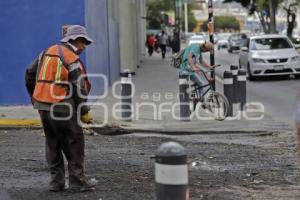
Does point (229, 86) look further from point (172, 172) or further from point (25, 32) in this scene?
point (172, 172)

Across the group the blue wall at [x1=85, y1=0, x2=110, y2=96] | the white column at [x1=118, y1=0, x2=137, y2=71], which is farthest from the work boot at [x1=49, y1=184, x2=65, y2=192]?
the white column at [x1=118, y1=0, x2=137, y2=71]

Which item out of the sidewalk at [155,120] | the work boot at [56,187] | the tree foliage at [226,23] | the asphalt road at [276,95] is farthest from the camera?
the tree foliage at [226,23]

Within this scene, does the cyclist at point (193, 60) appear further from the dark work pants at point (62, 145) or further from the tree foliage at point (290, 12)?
the tree foliage at point (290, 12)

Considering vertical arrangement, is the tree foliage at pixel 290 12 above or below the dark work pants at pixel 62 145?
above

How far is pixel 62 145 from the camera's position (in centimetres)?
712

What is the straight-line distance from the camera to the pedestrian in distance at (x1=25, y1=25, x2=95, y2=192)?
22.6 feet

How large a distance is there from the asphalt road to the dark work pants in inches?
257

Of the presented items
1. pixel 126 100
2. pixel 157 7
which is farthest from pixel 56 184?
pixel 157 7

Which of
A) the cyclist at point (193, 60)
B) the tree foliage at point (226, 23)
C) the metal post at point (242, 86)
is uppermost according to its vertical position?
the tree foliage at point (226, 23)

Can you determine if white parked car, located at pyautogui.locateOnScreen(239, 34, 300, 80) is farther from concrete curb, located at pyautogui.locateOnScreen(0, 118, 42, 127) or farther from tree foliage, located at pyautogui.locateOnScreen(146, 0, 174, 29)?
tree foliage, located at pyautogui.locateOnScreen(146, 0, 174, 29)

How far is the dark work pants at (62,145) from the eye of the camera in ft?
22.9

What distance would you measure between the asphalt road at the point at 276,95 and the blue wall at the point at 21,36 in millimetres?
5455

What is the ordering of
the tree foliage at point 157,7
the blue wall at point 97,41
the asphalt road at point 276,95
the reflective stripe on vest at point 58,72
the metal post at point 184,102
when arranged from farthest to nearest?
the tree foliage at point 157,7, the blue wall at point 97,41, the asphalt road at point 276,95, the metal post at point 184,102, the reflective stripe on vest at point 58,72

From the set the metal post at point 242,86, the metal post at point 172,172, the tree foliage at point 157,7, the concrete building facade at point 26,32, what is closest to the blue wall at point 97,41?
the concrete building facade at point 26,32
